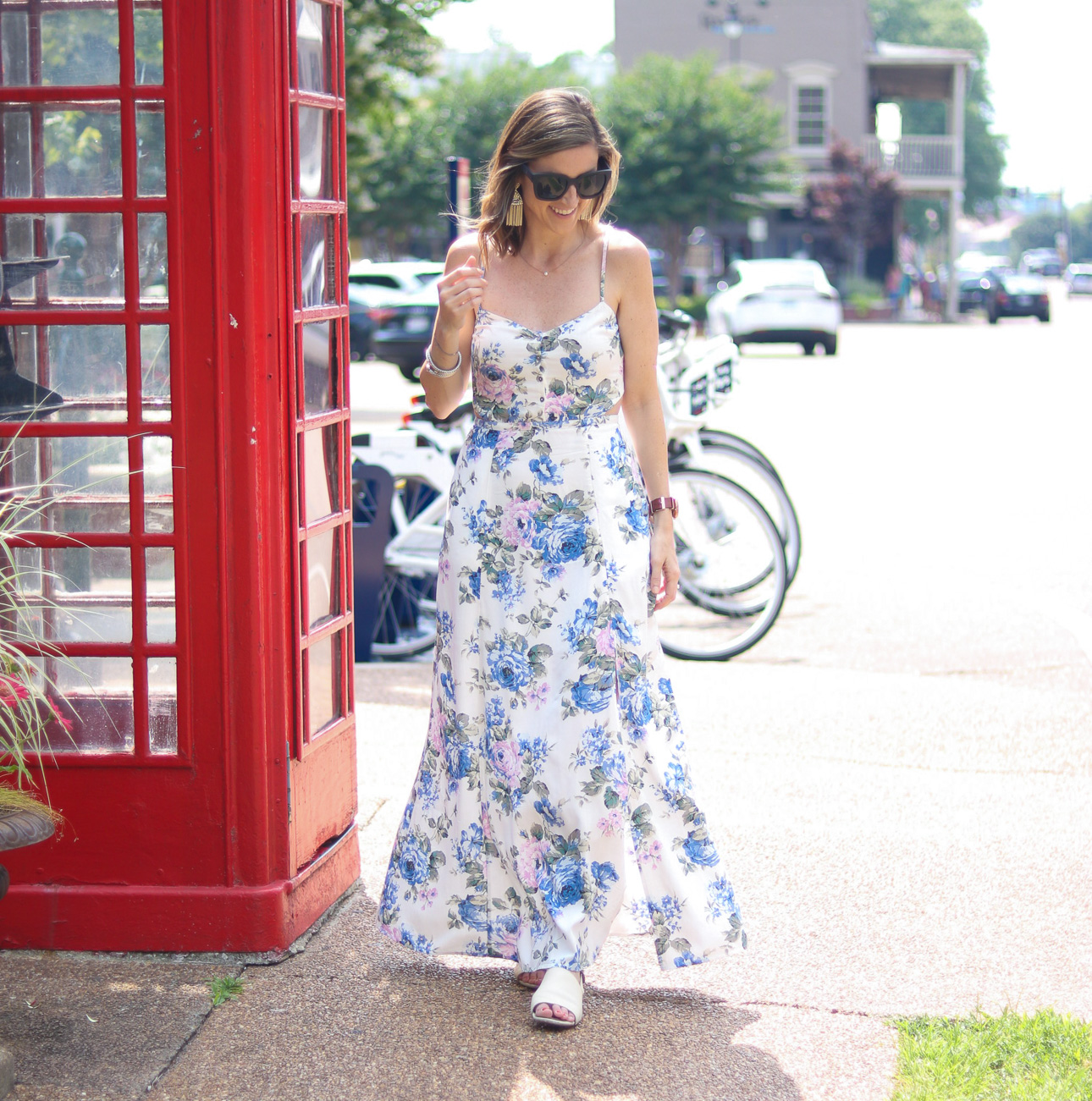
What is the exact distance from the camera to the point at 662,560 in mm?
3355

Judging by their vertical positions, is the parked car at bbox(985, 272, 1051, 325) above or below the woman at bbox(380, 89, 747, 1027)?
above

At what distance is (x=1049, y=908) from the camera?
385 centimetres

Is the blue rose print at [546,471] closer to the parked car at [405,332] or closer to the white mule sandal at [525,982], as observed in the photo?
the white mule sandal at [525,982]

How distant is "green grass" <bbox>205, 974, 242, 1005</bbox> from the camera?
3.23 meters

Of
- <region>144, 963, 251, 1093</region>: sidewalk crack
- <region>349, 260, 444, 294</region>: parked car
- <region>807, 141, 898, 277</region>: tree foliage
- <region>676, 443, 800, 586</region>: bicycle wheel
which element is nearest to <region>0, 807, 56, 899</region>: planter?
<region>144, 963, 251, 1093</region>: sidewalk crack

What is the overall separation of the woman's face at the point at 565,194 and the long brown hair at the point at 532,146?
1 cm

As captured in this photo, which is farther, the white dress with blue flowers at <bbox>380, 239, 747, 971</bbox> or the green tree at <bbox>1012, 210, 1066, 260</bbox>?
the green tree at <bbox>1012, 210, 1066, 260</bbox>

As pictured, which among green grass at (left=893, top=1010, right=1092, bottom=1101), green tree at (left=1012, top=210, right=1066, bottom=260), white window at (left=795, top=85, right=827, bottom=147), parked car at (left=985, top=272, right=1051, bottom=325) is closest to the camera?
green grass at (left=893, top=1010, right=1092, bottom=1101)

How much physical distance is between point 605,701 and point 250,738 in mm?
795

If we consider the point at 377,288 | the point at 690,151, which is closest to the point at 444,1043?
the point at 377,288

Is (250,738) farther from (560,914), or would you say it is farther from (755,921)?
(755,921)

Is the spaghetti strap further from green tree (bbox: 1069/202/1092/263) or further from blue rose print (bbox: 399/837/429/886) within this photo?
green tree (bbox: 1069/202/1092/263)

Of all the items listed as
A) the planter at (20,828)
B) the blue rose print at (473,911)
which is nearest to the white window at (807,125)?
the blue rose print at (473,911)

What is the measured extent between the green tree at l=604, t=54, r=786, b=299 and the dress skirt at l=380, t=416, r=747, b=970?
39.7m
